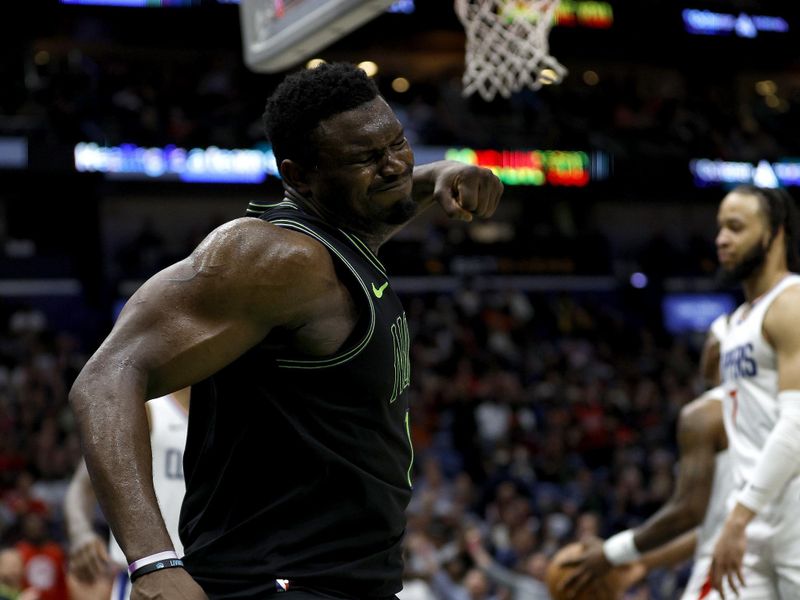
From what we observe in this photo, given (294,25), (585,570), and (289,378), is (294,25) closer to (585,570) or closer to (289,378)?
(585,570)

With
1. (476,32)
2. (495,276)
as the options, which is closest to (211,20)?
(495,276)

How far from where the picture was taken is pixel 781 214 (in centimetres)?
478

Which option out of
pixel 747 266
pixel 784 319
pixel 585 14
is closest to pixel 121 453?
pixel 784 319

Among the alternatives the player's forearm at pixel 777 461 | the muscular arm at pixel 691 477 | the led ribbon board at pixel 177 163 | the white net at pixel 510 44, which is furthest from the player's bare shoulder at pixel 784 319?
the led ribbon board at pixel 177 163

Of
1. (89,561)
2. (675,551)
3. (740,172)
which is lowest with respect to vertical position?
(740,172)

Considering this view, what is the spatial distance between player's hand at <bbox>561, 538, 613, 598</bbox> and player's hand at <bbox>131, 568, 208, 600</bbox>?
3.29 m

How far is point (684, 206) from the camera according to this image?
75.1ft

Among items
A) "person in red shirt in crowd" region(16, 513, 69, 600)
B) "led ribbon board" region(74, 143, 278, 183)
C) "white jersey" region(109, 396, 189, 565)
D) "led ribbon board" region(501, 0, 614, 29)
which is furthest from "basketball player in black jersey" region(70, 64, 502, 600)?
"led ribbon board" region(501, 0, 614, 29)

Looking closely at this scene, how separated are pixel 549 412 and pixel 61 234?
26.3 feet

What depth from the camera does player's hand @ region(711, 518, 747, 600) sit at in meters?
4.14

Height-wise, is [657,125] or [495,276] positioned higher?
[657,125]

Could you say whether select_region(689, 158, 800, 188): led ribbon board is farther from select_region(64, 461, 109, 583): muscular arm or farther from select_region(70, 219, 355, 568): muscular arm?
select_region(70, 219, 355, 568): muscular arm

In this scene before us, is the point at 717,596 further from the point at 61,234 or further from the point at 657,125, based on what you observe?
the point at 657,125

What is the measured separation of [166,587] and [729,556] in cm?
270
